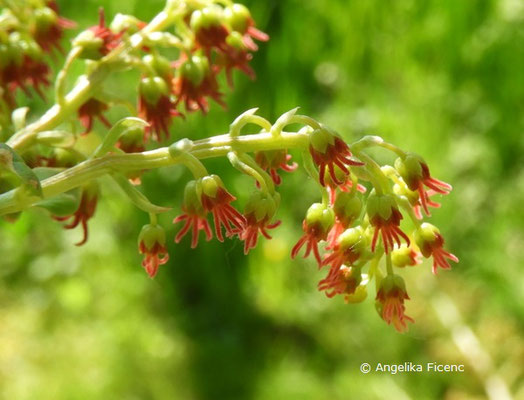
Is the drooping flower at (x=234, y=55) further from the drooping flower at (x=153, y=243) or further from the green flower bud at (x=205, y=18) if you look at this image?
the drooping flower at (x=153, y=243)

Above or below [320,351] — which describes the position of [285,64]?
above

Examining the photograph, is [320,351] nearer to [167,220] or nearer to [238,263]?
[238,263]

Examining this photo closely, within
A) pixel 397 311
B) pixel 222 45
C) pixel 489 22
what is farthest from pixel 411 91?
pixel 397 311

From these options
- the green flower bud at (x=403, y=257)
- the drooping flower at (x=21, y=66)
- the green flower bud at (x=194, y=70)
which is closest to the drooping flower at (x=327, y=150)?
the green flower bud at (x=403, y=257)

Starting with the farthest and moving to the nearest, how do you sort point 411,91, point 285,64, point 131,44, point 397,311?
point 411,91 → point 285,64 → point 131,44 → point 397,311

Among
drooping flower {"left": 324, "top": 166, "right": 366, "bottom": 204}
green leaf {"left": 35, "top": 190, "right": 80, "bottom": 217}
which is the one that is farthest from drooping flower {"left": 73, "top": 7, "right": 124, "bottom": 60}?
drooping flower {"left": 324, "top": 166, "right": 366, "bottom": 204}

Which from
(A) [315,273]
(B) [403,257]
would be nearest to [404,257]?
(B) [403,257]

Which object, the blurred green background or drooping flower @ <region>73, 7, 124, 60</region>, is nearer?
drooping flower @ <region>73, 7, 124, 60</region>

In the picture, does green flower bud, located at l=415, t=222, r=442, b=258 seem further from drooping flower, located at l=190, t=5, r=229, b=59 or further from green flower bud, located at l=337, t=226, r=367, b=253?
drooping flower, located at l=190, t=5, r=229, b=59
